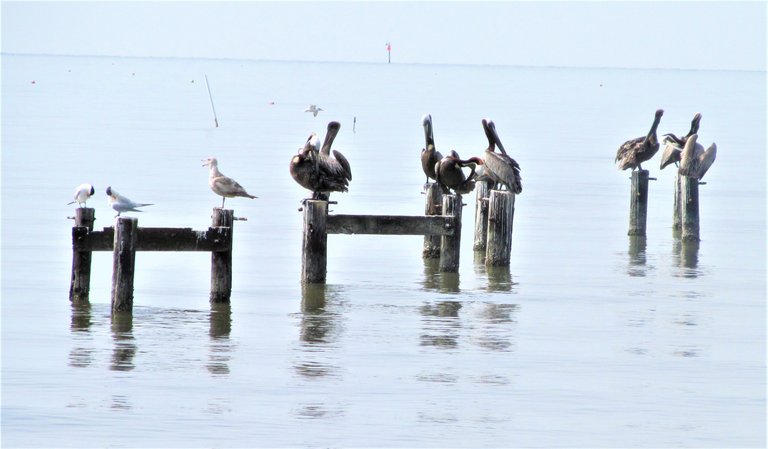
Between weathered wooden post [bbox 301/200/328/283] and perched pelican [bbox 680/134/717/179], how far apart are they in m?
6.15

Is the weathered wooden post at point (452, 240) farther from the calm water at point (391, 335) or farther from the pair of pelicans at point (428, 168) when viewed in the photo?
the pair of pelicans at point (428, 168)

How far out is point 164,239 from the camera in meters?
13.3

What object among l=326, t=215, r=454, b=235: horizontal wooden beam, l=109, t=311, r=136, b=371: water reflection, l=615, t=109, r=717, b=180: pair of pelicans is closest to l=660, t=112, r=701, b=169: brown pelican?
l=615, t=109, r=717, b=180: pair of pelicans

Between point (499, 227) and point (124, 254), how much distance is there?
5172mm

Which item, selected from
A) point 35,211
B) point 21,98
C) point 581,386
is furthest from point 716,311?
point 21,98

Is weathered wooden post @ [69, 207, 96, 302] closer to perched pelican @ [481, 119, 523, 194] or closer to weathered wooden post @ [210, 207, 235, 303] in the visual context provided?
weathered wooden post @ [210, 207, 235, 303]

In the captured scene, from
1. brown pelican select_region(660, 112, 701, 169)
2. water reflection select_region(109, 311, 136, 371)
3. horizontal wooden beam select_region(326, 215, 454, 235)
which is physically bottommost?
water reflection select_region(109, 311, 136, 371)

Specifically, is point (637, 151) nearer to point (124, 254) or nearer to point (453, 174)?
point (453, 174)

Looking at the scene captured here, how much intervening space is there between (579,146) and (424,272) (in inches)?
1105

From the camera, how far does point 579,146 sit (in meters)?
45.1

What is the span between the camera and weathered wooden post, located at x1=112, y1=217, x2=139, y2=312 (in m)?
13.0

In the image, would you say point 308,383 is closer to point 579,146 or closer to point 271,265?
point 271,265

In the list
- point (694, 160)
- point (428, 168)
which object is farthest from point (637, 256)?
point (428, 168)

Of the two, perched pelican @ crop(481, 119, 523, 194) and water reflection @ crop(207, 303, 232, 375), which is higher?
perched pelican @ crop(481, 119, 523, 194)
